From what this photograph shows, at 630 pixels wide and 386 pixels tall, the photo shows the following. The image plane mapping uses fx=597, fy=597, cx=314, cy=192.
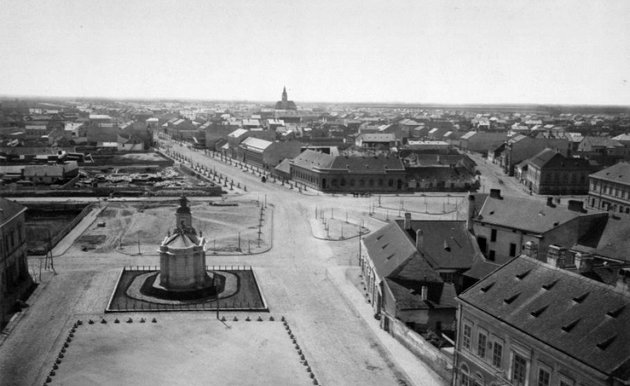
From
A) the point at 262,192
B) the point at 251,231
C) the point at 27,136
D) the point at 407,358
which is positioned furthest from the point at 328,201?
the point at 27,136

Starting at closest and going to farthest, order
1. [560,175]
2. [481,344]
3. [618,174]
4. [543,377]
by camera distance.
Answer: [543,377] → [481,344] → [618,174] → [560,175]

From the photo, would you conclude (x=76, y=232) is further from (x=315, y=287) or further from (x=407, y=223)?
(x=407, y=223)

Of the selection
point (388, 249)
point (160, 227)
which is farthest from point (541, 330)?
point (160, 227)

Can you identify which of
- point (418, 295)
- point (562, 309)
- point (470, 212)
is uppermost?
point (562, 309)

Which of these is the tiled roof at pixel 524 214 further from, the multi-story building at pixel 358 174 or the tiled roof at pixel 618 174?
the multi-story building at pixel 358 174

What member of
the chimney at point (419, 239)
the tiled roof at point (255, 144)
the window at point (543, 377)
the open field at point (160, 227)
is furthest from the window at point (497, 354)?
the tiled roof at point (255, 144)
